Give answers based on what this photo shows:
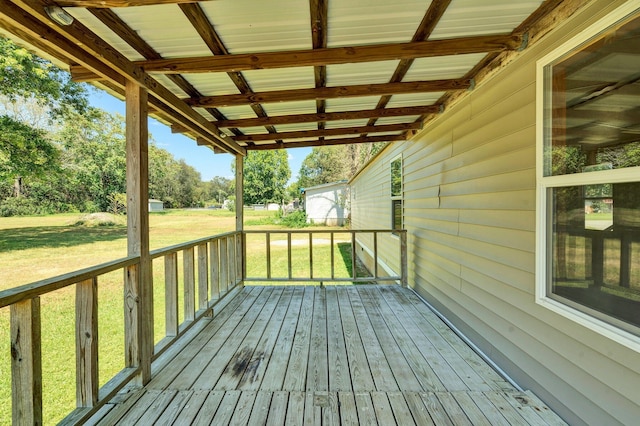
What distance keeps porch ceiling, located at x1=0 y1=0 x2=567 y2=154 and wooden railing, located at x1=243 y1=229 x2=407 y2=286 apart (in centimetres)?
216

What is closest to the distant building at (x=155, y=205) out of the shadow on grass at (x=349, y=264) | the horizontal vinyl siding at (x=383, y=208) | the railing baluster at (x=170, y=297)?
the shadow on grass at (x=349, y=264)

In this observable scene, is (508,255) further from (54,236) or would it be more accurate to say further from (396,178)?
(54,236)

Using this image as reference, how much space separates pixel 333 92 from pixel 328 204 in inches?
735

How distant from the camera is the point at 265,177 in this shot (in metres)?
34.2

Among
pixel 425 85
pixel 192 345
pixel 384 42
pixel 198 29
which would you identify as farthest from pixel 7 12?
pixel 425 85

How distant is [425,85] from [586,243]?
183 centimetres

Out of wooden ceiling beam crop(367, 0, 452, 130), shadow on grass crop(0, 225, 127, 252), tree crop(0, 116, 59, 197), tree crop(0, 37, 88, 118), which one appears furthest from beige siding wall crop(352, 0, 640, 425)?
shadow on grass crop(0, 225, 127, 252)

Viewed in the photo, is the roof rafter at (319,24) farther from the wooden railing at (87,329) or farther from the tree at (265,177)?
the tree at (265,177)

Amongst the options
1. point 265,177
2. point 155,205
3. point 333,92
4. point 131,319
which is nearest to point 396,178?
point 333,92

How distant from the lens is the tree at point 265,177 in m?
33.6

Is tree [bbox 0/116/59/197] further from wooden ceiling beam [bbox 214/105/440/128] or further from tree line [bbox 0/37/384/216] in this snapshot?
wooden ceiling beam [bbox 214/105/440/128]

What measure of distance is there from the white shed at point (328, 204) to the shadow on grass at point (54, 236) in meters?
12.1

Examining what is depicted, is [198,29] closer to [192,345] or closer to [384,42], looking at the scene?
[384,42]

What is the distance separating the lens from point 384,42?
2.04m
